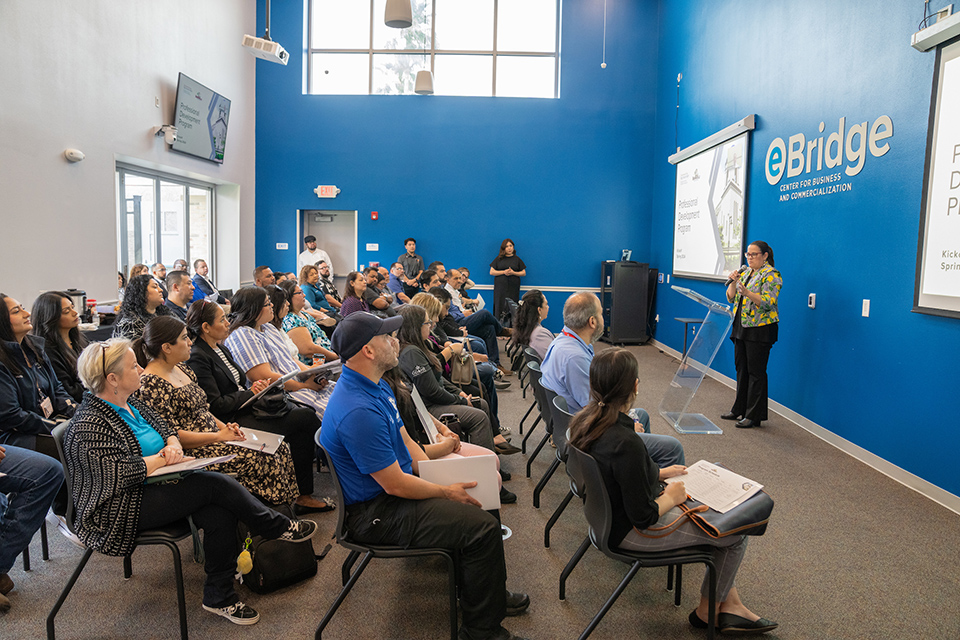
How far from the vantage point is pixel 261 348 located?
3.81 m

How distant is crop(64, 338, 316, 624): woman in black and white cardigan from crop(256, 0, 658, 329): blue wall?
942 cm

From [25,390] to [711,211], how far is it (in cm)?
743

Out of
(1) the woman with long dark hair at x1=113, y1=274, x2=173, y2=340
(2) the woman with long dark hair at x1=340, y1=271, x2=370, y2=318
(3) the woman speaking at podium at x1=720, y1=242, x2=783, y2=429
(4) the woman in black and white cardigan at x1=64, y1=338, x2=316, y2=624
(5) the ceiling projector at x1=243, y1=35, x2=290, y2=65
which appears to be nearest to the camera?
(4) the woman in black and white cardigan at x1=64, y1=338, x2=316, y2=624

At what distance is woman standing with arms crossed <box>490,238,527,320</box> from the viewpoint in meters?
11.4

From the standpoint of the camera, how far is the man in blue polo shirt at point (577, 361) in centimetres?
345

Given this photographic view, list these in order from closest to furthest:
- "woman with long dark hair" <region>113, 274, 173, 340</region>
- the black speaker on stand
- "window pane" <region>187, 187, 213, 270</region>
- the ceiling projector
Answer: "woman with long dark hair" <region>113, 274, 173, 340</region>
the ceiling projector
"window pane" <region>187, 187, 213, 270</region>
the black speaker on stand

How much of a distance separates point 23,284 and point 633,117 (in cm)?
941

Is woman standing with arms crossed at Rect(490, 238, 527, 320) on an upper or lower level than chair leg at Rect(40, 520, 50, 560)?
upper

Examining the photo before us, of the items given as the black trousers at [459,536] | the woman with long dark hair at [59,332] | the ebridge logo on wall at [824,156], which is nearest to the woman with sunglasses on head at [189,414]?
the woman with long dark hair at [59,332]

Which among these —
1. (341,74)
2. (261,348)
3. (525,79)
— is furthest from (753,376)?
(341,74)

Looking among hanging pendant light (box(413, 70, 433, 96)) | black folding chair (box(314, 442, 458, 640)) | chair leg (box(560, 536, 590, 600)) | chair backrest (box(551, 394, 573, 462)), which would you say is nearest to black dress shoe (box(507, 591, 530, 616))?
chair leg (box(560, 536, 590, 600))

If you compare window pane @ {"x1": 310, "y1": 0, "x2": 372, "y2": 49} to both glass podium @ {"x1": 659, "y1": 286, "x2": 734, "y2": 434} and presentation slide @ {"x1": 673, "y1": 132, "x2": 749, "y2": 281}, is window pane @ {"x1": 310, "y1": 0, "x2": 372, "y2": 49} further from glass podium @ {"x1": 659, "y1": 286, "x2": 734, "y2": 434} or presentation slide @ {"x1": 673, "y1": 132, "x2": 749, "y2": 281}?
glass podium @ {"x1": 659, "y1": 286, "x2": 734, "y2": 434}

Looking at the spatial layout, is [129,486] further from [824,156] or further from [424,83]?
[424,83]

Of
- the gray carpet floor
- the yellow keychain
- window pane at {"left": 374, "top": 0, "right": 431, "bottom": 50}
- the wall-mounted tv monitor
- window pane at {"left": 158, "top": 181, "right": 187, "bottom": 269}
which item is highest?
window pane at {"left": 374, "top": 0, "right": 431, "bottom": 50}
